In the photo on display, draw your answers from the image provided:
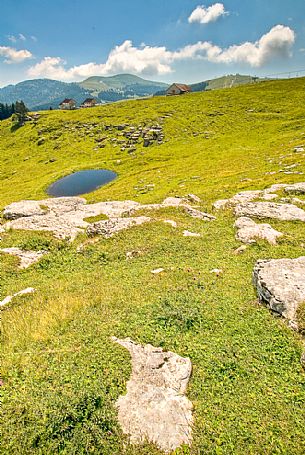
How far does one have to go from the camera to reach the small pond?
228 ft

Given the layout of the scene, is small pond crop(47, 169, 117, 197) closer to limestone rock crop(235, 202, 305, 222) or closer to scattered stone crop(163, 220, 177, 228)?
scattered stone crop(163, 220, 177, 228)

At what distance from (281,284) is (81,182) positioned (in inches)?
2669

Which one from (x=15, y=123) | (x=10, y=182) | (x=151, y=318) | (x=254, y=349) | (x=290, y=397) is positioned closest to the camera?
(x=290, y=397)

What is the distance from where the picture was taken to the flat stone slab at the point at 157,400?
8484mm

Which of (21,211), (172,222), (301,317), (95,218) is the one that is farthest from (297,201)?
(21,211)

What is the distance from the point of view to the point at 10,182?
8812 cm

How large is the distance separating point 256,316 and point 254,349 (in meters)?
2.19

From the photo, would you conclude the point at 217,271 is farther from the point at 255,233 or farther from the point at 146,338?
the point at 146,338

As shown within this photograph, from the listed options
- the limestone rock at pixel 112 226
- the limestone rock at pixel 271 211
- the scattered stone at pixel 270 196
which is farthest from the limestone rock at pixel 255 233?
the scattered stone at pixel 270 196

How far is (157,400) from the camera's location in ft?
31.0

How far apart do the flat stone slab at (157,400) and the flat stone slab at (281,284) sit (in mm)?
5506

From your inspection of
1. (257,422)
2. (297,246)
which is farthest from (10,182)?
(257,422)

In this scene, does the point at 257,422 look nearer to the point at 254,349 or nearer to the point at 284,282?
the point at 254,349

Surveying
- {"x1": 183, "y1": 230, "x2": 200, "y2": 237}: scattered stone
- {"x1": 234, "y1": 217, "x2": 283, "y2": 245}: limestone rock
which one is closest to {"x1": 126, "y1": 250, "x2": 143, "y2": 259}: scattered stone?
{"x1": 183, "y1": 230, "x2": 200, "y2": 237}: scattered stone
